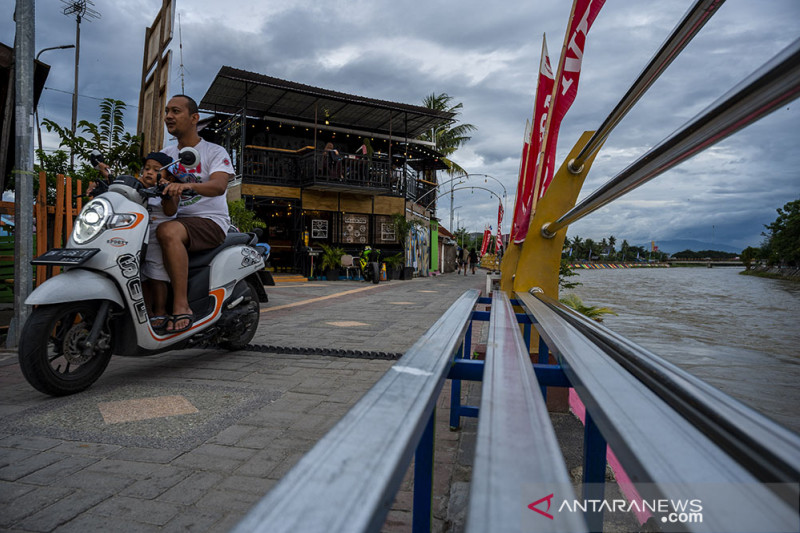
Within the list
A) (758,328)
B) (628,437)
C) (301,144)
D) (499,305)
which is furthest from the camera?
(301,144)

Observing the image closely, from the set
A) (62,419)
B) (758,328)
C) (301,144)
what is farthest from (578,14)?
(301,144)

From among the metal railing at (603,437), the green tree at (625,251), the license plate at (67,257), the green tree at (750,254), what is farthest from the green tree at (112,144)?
the green tree at (625,251)

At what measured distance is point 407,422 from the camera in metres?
0.67

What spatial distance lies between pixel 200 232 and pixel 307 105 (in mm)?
17200

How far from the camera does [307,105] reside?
19375 mm

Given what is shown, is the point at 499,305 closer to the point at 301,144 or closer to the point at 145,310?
the point at 145,310

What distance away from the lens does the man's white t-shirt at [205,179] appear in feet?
11.6

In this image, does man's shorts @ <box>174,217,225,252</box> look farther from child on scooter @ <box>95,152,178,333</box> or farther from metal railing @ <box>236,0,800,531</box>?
metal railing @ <box>236,0,800,531</box>

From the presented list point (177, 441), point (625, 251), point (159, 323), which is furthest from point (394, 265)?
point (625, 251)

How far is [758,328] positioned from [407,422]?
7.53 meters

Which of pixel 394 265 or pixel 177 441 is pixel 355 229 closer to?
pixel 394 265

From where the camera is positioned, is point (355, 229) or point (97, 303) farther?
point (355, 229)

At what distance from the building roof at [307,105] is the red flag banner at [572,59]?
14.1 m

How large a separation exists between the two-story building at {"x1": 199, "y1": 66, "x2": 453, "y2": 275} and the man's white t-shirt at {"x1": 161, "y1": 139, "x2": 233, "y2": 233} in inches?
519
